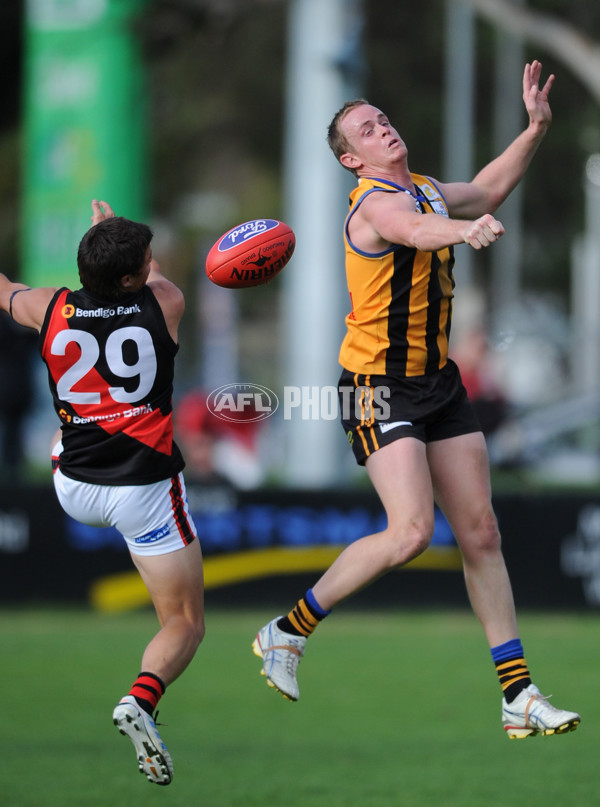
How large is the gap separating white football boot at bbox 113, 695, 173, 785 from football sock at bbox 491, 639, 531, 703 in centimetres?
149

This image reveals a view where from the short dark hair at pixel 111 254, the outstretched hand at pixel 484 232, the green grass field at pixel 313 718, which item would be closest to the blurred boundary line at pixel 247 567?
the green grass field at pixel 313 718

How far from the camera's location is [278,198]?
38312 millimetres

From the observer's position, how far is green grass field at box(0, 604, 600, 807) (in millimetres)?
8281

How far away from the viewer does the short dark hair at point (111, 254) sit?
5316 millimetres

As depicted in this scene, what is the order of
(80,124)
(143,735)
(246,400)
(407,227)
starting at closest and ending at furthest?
(407,227)
(143,735)
(246,400)
(80,124)

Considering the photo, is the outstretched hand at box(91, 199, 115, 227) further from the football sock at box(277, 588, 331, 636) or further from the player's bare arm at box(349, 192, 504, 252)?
the football sock at box(277, 588, 331, 636)

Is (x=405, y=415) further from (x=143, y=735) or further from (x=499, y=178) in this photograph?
(x=143, y=735)

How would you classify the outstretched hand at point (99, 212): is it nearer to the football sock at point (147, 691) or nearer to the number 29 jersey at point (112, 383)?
the number 29 jersey at point (112, 383)

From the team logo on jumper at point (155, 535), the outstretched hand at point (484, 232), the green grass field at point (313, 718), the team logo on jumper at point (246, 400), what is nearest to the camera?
the outstretched hand at point (484, 232)

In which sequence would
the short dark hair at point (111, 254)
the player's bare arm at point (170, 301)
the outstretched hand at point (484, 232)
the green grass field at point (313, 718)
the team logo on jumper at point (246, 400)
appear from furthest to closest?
the green grass field at point (313, 718) < the team logo on jumper at point (246, 400) < the player's bare arm at point (170, 301) < the short dark hair at point (111, 254) < the outstretched hand at point (484, 232)

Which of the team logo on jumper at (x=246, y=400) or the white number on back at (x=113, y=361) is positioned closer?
the white number on back at (x=113, y=361)

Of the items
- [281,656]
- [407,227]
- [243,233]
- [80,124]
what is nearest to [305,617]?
[281,656]

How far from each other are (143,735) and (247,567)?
7.04m

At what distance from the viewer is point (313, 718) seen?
10.3 metres
